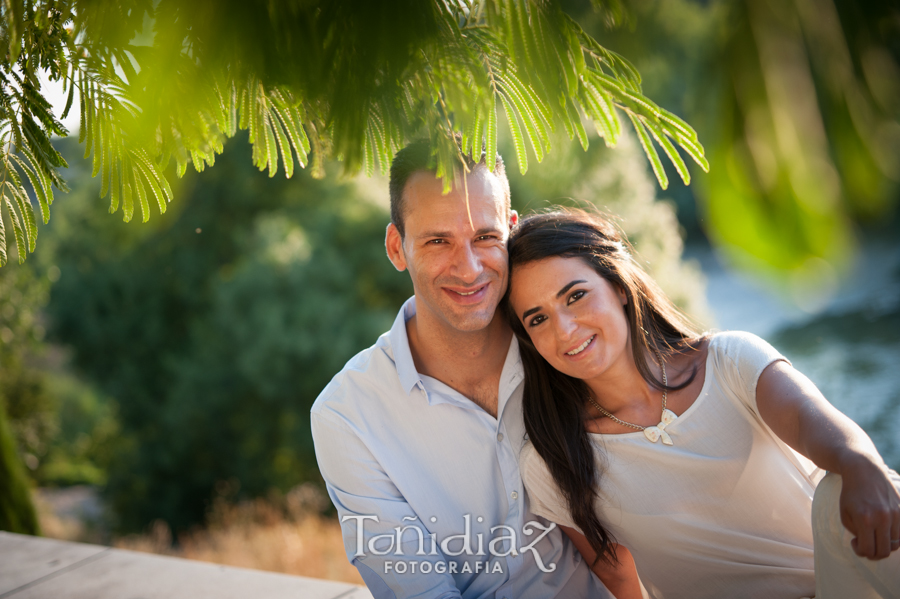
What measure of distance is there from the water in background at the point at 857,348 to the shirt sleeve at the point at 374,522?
12.5m

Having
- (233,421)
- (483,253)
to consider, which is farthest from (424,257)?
(233,421)

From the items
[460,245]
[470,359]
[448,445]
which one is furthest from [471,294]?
[448,445]

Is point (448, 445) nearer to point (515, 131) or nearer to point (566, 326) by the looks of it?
point (566, 326)

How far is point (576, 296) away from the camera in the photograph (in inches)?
101

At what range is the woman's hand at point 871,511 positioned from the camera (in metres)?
1.73

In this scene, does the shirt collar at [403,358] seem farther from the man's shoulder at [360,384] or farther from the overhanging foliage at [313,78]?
the overhanging foliage at [313,78]

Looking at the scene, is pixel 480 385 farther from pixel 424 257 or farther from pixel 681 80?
pixel 681 80

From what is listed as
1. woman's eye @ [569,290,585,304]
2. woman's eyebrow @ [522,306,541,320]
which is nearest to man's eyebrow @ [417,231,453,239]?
woman's eyebrow @ [522,306,541,320]

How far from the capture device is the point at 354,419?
2844 mm

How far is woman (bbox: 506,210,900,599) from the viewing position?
7.88 feet

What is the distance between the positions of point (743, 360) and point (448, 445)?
4.01ft

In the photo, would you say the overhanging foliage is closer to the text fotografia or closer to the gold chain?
the gold chain

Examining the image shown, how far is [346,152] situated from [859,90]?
0.96 meters

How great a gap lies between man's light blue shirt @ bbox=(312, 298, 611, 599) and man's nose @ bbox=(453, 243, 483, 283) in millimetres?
Answer: 439
